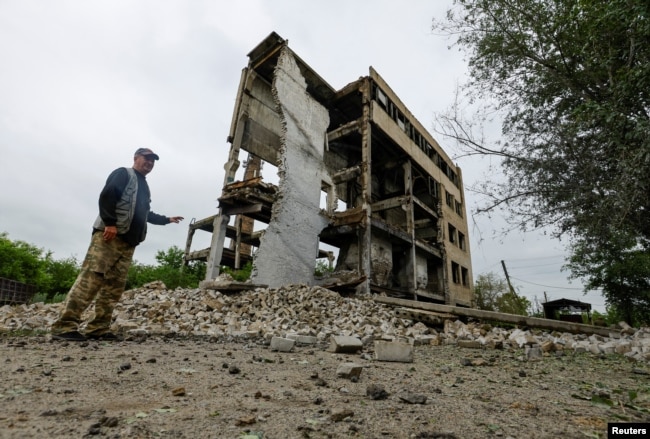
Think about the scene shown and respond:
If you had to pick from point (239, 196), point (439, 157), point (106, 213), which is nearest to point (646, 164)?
point (106, 213)

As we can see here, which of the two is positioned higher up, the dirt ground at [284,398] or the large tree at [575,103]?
the large tree at [575,103]

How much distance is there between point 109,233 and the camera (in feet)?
11.3

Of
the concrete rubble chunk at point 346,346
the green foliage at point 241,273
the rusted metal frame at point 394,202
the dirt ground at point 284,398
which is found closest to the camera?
the dirt ground at point 284,398

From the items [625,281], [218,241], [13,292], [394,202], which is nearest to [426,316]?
[218,241]

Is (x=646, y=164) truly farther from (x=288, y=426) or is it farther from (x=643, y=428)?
(x=288, y=426)

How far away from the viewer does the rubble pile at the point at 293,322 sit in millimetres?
4617

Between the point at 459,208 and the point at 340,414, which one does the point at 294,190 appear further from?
the point at 459,208

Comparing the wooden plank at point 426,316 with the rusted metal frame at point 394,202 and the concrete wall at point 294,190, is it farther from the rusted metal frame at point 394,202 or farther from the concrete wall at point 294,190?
the rusted metal frame at point 394,202

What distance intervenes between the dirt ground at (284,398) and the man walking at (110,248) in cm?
48

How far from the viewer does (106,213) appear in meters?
3.48

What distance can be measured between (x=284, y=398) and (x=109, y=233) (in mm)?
2876

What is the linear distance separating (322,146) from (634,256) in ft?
58.7

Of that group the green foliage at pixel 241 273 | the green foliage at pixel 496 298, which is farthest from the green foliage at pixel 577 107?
the green foliage at pixel 496 298

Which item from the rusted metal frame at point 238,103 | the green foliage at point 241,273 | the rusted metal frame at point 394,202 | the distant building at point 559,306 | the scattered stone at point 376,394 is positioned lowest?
the scattered stone at point 376,394
